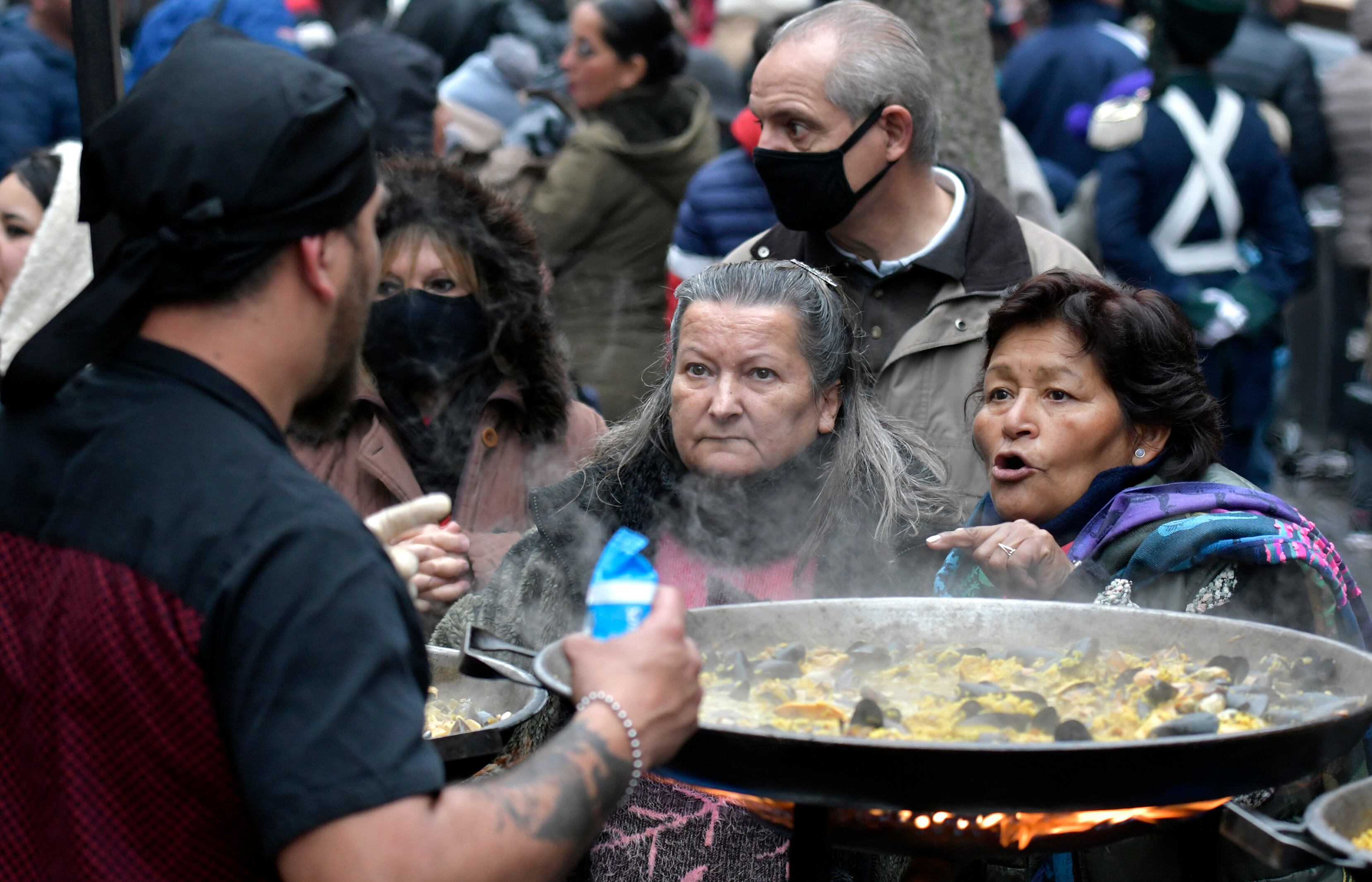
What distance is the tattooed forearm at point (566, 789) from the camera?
1.69 m

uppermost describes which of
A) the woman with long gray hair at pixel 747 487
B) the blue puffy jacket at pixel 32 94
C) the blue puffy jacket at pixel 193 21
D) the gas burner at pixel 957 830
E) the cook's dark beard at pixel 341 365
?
the cook's dark beard at pixel 341 365

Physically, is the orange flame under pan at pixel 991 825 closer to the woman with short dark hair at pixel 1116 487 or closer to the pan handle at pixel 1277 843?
the pan handle at pixel 1277 843

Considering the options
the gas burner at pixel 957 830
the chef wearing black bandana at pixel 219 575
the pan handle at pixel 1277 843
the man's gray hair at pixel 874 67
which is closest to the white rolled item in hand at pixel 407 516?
the chef wearing black bandana at pixel 219 575

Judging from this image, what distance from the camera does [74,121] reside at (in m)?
6.41

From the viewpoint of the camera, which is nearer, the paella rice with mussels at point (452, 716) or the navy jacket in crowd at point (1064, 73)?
the paella rice with mussels at point (452, 716)

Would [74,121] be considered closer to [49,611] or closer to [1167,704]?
[49,611]

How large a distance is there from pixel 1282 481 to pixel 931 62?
4.95m

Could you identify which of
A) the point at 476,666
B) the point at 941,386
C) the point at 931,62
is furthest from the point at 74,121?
the point at 476,666

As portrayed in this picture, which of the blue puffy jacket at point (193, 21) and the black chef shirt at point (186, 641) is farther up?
the black chef shirt at point (186, 641)

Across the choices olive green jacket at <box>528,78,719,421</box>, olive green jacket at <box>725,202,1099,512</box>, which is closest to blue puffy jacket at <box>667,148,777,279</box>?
olive green jacket at <box>528,78,719,421</box>

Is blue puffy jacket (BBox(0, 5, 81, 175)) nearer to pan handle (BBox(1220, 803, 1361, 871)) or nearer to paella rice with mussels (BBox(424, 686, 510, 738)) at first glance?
paella rice with mussels (BBox(424, 686, 510, 738))

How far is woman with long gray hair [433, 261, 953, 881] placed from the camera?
3305mm

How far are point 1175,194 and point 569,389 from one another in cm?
305

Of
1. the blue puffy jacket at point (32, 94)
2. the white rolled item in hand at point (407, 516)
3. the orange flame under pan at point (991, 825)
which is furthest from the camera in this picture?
the blue puffy jacket at point (32, 94)
